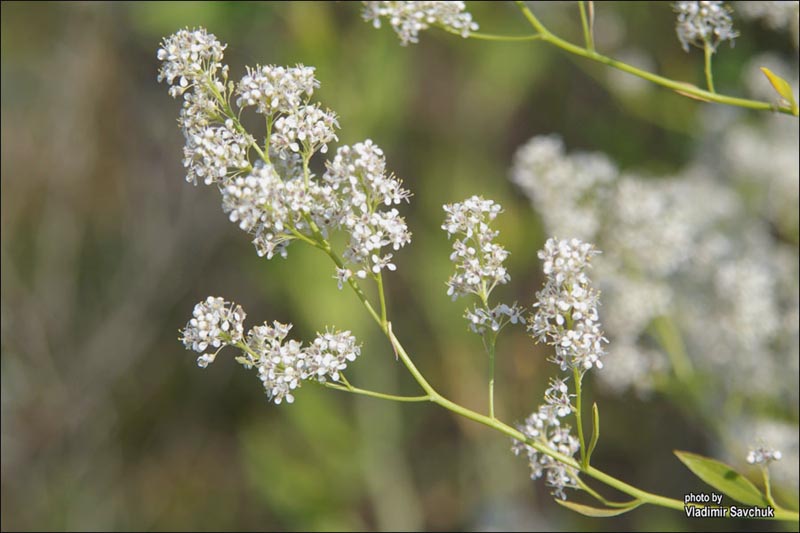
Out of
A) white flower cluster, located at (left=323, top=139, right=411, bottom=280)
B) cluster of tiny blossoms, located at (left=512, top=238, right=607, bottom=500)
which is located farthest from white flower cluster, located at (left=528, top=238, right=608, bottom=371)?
Answer: white flower cluster, located at (left=323, top=139, right=411, bottom=280)

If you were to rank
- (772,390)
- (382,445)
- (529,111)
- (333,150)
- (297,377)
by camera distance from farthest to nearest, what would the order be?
(529,111) < (333,150) < (382,445) < (772,390) < (297,377)

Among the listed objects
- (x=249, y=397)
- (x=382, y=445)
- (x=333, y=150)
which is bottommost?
(x=382, y=445)

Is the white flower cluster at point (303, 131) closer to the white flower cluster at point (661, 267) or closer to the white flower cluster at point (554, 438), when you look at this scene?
the white flower cluster at point (554, 438)

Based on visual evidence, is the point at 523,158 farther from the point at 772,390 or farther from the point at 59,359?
the point at 59,359

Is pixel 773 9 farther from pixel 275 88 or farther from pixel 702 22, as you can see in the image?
pixel 275 88

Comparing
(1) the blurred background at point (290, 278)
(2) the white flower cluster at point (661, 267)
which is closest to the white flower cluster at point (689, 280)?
(2) the white flower cluster at point (661, 267)

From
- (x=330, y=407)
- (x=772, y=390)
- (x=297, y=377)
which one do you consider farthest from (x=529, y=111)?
(x=297, y=377)

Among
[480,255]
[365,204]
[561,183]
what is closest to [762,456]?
[480,255]
